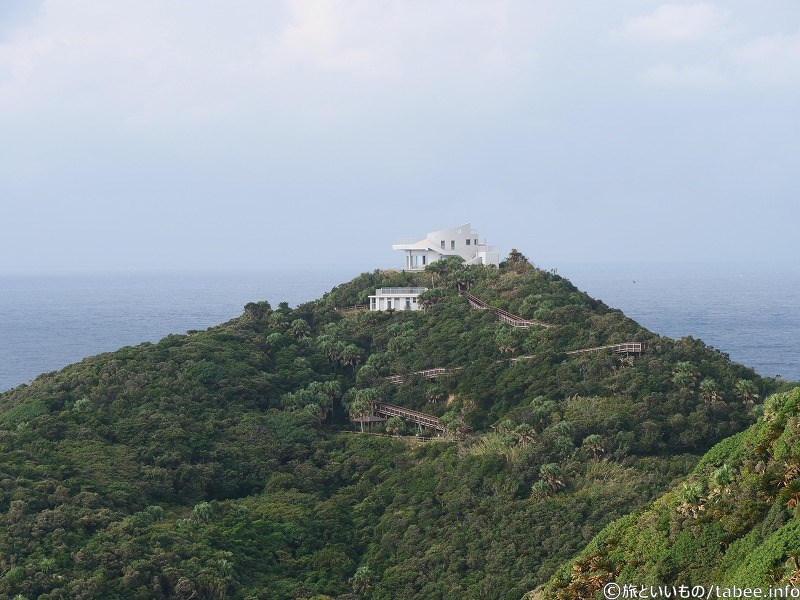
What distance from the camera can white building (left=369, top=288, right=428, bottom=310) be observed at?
80.2 metres

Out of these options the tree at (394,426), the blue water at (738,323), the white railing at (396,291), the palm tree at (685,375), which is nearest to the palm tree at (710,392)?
the palm tree at (685,375)

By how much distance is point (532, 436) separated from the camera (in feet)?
184

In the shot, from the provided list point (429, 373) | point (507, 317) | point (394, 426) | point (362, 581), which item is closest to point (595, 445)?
point (394, 426)

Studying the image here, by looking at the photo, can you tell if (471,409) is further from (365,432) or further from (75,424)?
(75,424)

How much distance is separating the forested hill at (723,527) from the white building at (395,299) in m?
49.8

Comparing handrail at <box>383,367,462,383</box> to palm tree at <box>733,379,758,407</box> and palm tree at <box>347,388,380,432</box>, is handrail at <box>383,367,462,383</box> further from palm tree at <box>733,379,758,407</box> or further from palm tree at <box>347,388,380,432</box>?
palm tree at <box>733,379,758,407</box>

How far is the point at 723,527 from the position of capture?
26.7 meters

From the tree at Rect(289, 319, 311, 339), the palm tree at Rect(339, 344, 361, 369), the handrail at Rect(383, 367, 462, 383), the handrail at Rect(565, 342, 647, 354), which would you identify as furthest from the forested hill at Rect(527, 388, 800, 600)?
the tree at Rect(289, 319, 311, 339)

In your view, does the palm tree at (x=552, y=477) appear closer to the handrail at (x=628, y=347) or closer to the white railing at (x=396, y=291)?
the handrail at (x=628, y=347)

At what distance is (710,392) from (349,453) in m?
20.1

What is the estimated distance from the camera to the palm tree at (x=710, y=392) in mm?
57906

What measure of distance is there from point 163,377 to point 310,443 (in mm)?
11097

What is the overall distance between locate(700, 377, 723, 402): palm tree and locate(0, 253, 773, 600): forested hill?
152mm

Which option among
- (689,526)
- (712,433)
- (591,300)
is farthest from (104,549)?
(591,300)
